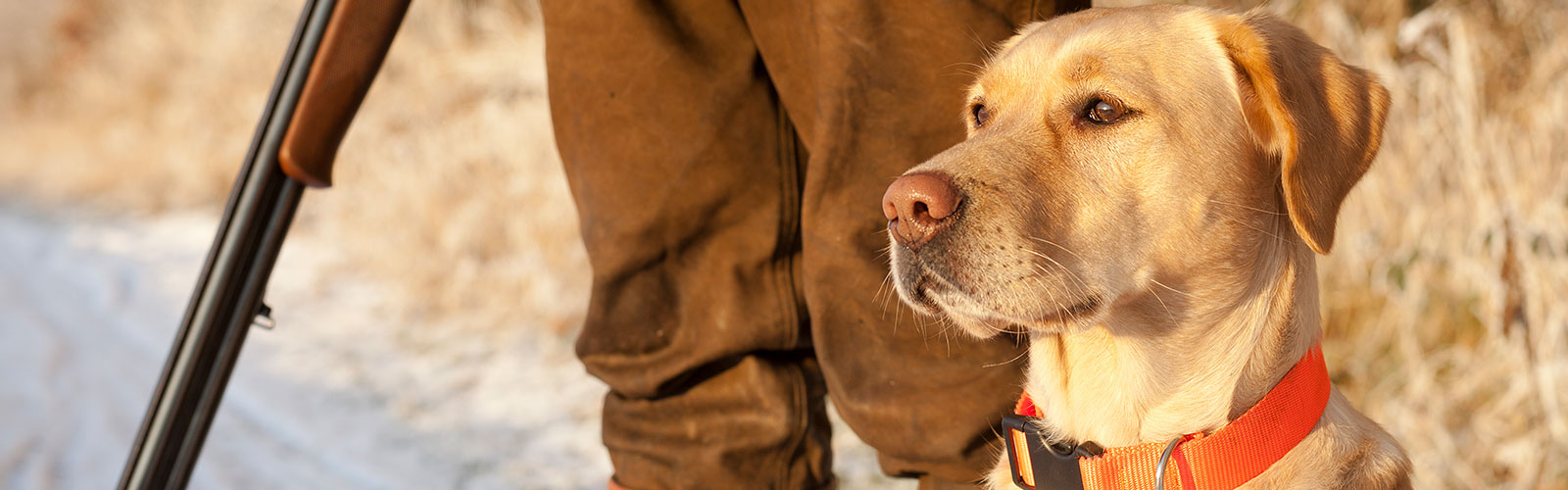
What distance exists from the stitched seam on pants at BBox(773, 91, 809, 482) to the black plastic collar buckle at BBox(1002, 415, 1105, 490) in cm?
56

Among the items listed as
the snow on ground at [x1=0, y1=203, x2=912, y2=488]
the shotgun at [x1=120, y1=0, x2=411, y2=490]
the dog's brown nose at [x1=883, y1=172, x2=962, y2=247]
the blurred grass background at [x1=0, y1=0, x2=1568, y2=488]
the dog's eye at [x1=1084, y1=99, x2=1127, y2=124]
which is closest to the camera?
the dog's brown nose at [x1=883, y1=172, x2=962, y2=247]

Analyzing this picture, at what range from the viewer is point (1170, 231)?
166cm

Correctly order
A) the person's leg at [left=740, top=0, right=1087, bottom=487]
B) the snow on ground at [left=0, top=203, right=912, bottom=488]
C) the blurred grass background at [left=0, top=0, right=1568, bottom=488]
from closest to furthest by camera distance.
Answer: the person's leg at [left=740, top=0, right=1087, bottom=487] < the blurred grass background at [left=0, top=0, right=1568, bottom=488] < the snow on ground at [left=0, top=203, right=912, bottom=488]

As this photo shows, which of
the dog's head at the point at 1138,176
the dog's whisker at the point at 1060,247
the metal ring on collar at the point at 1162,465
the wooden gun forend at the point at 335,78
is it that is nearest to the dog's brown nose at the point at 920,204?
the dog's head at the point at 1138,176

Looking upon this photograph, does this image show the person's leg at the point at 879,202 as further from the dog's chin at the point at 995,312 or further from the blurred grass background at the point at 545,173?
the blurred grass background at the point at 545,173

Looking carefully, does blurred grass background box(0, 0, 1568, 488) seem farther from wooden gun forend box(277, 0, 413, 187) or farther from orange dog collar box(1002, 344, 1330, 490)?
wooden gun forend box(277, 0, 413, 187)

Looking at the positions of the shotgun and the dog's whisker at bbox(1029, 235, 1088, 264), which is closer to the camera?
the dog's whisker at bbox(1029, 235, 1088, 264)

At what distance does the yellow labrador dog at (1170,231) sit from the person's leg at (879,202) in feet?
0.58

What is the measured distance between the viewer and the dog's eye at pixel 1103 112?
1688 millimetres

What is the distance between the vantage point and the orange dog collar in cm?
158

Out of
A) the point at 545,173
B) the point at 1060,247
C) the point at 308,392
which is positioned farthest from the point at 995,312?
the point at 545,173

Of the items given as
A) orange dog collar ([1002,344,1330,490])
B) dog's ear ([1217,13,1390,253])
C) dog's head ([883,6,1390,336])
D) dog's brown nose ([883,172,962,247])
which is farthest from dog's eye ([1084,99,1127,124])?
orange dog collar ([1002,344,1330,490])

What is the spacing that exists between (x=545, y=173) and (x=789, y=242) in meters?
3.71

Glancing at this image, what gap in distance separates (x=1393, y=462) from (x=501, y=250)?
4.68 m
